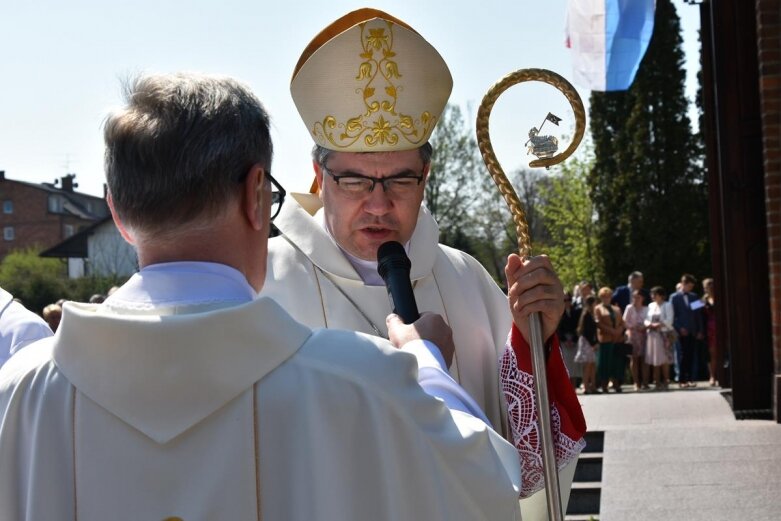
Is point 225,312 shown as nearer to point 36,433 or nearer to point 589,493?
point 36,433

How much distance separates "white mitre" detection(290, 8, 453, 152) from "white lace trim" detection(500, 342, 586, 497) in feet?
2.20

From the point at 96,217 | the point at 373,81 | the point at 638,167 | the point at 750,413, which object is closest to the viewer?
the point at 373,81

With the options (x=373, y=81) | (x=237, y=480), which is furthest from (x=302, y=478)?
(x=373, y=81)

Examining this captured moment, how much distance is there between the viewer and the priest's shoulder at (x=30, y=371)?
1908 millimetres

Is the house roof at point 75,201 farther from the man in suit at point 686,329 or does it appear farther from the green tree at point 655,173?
the man in suit at point 686,329

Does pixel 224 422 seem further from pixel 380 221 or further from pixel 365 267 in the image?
pixel 365 267

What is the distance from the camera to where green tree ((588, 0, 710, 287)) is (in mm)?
31703

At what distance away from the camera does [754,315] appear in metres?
9.57

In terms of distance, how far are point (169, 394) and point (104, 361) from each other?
12cm

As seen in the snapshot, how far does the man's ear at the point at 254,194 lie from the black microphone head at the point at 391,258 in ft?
2.58

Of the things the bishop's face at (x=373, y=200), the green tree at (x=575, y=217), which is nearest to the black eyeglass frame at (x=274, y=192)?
the bishop's face at (x=373, y=200)

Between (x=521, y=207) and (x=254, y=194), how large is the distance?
1.14 metres

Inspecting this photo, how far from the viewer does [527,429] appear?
296 cm

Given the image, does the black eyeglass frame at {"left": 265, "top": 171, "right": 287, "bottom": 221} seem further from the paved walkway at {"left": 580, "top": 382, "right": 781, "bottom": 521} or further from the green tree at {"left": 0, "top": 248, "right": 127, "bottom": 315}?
the green tree at {"left": 0, "top": 248, "right": 127, "bottom": 315}
